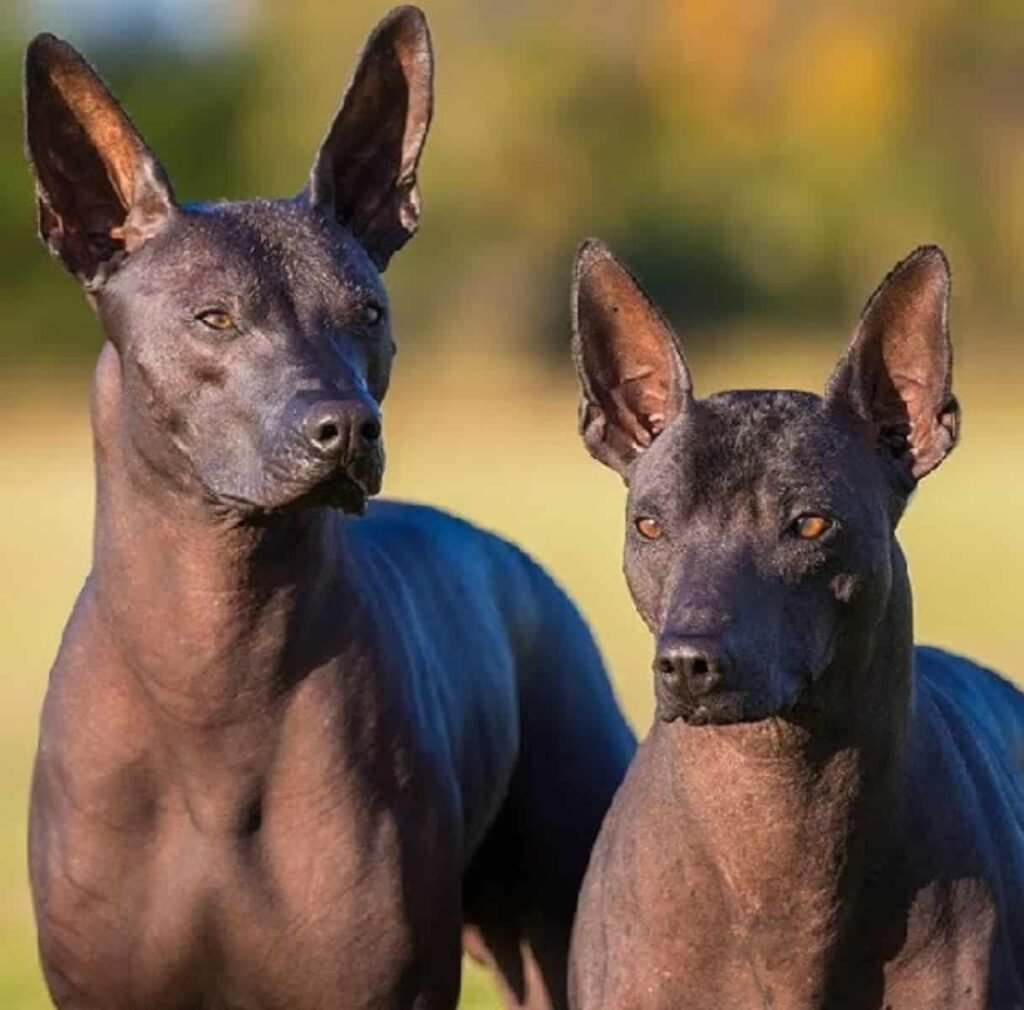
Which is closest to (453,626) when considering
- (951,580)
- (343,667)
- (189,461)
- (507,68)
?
(343,667)

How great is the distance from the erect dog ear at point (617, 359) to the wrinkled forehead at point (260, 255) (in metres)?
0.54

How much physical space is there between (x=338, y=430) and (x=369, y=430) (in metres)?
0.08

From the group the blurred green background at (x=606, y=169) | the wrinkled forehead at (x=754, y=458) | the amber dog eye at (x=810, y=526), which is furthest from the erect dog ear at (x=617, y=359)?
the blurred green background at (x=606, y=169)

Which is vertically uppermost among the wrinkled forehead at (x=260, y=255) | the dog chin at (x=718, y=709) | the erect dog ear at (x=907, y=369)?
the wrinkled forehead at (x=260, y=255)

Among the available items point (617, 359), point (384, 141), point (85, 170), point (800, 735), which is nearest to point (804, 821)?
point (800, 735)

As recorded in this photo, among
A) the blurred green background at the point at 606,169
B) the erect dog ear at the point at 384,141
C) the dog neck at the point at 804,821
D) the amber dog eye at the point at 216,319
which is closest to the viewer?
the dog neck at the point at 804,821

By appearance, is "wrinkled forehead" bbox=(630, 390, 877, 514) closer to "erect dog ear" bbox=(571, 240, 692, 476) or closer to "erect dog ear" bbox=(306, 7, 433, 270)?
"erect dog ear" bbox=(571, 240, 692, 476)

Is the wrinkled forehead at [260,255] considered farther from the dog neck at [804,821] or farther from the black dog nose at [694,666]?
the black dog nose at [694,666]

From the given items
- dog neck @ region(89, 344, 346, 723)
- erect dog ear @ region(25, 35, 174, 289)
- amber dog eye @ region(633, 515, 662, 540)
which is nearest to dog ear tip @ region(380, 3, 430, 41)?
erect dog ear @ region(25, 35, 174, 289)

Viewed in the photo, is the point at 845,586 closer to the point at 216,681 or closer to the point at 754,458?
the point at 754,458

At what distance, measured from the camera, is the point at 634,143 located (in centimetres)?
5616

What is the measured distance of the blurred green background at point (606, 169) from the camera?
146 ft

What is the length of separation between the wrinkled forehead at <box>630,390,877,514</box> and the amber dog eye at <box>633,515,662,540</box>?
0.06m

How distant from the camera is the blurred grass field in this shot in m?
18.4
